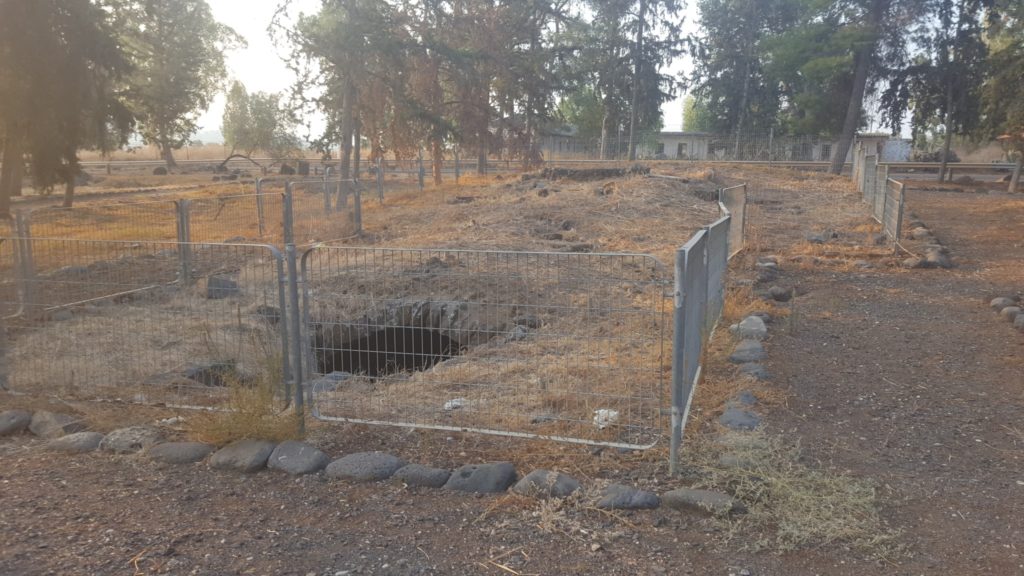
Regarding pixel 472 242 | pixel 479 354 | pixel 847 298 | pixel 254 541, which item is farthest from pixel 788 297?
pixel 254 541

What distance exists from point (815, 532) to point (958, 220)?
Result: 65.1 ft

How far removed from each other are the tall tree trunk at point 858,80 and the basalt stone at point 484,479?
37.1m

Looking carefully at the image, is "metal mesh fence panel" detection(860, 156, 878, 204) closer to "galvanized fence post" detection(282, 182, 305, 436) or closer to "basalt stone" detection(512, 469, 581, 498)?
"basalt stone" detection(512, 469, 581, 498)

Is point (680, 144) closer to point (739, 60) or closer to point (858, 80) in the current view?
point (739, 60)

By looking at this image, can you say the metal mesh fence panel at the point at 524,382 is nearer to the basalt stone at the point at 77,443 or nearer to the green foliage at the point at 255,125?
the basalt stone at the point at 77,443

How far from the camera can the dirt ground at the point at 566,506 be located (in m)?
3.72

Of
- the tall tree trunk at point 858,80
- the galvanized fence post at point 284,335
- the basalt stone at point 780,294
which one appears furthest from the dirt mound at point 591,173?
the galvanized fence post at point 284,335

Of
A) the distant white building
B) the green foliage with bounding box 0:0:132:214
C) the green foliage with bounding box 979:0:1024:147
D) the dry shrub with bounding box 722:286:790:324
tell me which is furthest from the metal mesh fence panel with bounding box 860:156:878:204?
the distant white building

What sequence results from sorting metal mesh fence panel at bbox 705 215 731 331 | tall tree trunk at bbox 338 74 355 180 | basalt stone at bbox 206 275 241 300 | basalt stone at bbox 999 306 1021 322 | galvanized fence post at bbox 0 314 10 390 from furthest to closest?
tall tree trunk at bbox 338 74 355 180, basalt stone at bbox 206 275 241 300, basalt stone at bbox 999 306 1021 322, metal mesh fence panel at bbox 705 215 731 331, galvanized fence post at bbox 0 314 10 390

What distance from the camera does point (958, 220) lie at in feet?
67.4

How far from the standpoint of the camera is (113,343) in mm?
7102

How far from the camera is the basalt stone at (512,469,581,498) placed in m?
4.35

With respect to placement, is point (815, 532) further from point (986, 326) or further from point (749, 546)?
point (986, 326)

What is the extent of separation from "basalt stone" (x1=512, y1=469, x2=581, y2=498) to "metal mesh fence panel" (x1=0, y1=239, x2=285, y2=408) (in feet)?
6.49
